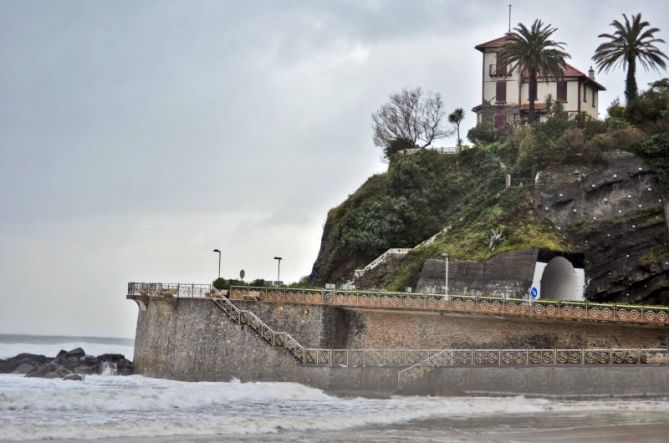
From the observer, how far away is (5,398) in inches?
1683

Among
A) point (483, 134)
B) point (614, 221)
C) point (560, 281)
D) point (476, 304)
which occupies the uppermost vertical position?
point (483, 134)

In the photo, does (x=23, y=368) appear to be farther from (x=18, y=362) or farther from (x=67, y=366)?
(x=67, y=366)

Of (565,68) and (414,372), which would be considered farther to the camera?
(565,68)

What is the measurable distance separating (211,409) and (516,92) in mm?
42773

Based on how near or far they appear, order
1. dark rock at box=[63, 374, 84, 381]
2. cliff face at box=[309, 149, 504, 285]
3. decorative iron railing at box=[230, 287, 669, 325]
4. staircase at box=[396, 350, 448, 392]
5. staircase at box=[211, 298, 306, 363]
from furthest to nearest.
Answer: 1. cliff face at box=[309, 149, 504, 285]
2. dark rock at box=[63, 374, 84, 381]
3. staircase at box=[211, 298, 306, 363]
4. decorative iron railing at box=[230, 287, 669, 325]
5. staircase at box=[396, 350, 448, 392]

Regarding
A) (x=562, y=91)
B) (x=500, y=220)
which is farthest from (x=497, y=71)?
(x=500, y=220)

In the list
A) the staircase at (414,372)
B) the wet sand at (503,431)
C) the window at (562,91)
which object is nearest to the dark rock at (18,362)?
the staircase at (414,372)

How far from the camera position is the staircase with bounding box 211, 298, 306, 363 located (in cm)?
5222

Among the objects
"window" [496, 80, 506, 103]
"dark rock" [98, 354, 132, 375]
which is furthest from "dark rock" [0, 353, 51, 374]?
"window" [496, 80, 506, 103]

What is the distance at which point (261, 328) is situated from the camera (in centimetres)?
5362

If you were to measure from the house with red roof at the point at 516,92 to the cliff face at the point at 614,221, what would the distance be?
1567 centimetres

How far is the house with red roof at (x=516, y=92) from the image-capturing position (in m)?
78.1

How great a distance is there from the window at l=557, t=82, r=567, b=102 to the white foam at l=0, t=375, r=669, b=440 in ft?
116

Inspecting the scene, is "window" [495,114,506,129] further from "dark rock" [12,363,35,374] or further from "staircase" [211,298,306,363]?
"dark rock" [12,363,35,374]
